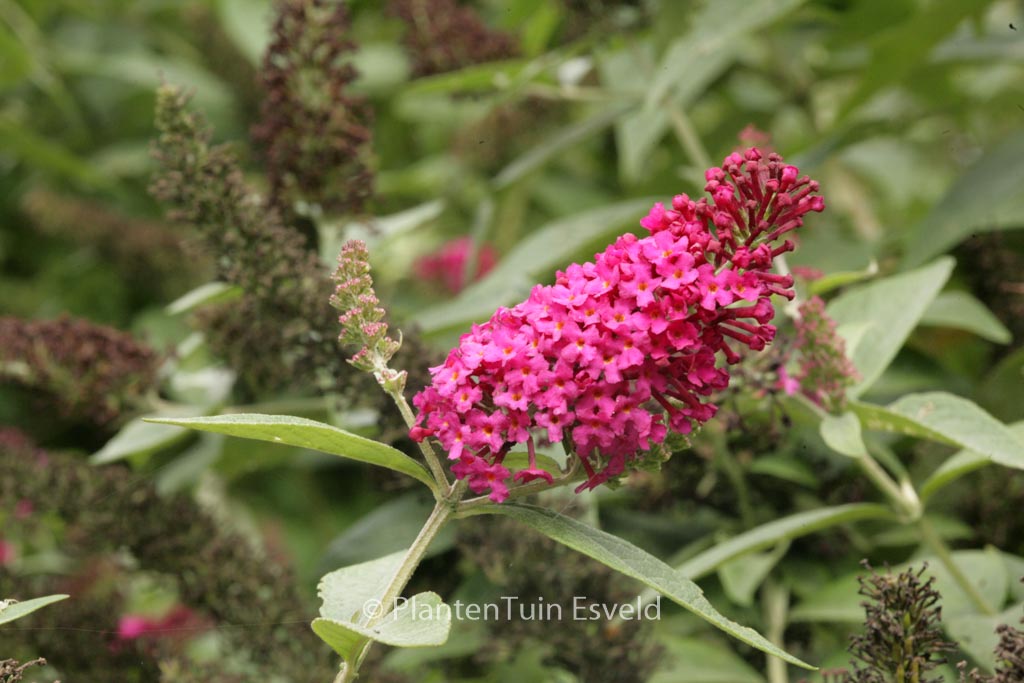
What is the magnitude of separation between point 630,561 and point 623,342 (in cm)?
16

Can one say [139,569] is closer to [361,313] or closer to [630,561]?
[361,313]

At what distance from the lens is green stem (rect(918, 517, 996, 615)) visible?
1.09 meters

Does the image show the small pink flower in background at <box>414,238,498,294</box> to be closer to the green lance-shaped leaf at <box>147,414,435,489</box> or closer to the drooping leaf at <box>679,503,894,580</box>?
the drooping leaf at <box>679,503,894,580</box>

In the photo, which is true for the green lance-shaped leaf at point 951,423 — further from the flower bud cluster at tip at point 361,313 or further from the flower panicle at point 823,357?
the flower bud cluster at tip at point 361,313

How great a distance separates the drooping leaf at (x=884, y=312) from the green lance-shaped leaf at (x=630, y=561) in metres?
0.43

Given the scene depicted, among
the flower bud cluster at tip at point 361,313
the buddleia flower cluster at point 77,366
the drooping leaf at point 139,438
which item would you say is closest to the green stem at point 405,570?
the flower bud cluster at tip at point 361,313

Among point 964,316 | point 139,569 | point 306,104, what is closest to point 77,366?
point 139,569

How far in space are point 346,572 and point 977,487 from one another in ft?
2.88

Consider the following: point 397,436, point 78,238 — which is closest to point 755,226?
point 397,436

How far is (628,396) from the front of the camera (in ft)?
2.60

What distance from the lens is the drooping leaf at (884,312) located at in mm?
1159

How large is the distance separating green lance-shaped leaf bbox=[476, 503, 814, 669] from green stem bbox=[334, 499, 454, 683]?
29 millimetres

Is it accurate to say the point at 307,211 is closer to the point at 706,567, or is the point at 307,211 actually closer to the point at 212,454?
the point at 212,454

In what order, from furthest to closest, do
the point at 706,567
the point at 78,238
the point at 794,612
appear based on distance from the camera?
the point at 78,238 < the point at 794,612 < the point at 706,567
